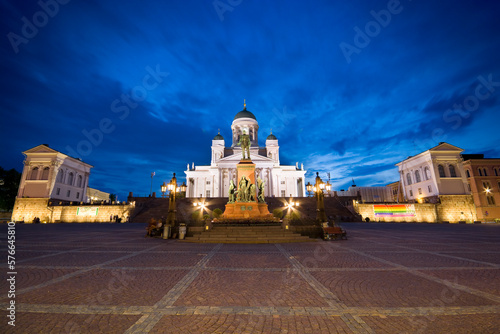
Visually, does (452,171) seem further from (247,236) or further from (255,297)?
(255,297)

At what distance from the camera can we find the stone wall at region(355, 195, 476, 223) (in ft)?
123

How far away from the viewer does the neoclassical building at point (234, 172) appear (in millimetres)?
57000

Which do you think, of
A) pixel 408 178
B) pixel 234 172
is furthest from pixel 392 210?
pixel 234 172

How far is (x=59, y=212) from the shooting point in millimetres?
40031

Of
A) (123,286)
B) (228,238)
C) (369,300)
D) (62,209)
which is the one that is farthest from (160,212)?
(369,300)

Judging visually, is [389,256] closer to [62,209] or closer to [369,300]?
[369,300]

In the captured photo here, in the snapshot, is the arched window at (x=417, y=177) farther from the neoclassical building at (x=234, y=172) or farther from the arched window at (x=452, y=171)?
the neoclassical building at (x=234, y=172)

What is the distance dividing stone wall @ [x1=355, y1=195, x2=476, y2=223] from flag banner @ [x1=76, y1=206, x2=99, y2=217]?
4604 centimetres

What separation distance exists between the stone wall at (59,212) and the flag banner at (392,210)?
42.3 m

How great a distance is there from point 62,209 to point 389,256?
51.4 metres

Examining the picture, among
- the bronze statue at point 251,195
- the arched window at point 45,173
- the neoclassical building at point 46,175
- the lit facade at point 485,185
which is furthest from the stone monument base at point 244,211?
the lit facade at point 485,185

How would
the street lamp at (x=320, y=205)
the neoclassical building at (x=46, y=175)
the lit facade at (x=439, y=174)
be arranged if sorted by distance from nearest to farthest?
the street lamp at (x=320, y=205) → the lit facade at (x=439, y=174) → the neoclassical building at (x=46, y=175)

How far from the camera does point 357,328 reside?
9.80 feet

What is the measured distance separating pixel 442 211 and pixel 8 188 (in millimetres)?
93275
